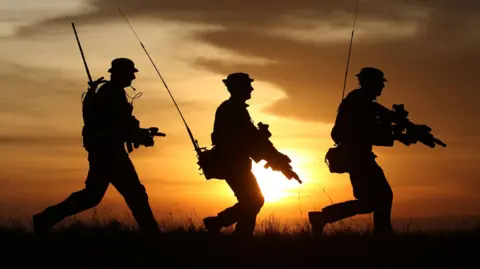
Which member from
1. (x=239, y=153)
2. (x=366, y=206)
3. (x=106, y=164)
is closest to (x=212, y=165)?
(x=239, y=153)

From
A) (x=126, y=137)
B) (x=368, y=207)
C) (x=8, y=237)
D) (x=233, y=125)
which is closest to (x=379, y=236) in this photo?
(x=368, y=207)

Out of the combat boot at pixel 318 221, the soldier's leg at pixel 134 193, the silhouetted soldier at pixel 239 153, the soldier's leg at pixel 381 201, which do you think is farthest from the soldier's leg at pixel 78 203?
the soldier's leg at pixel 381 201

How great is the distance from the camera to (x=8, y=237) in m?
13.1

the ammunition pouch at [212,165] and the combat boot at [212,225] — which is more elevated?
the ammunition pouch at [212,165]

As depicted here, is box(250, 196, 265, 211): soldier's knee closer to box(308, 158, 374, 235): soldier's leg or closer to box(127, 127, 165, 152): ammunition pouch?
box(308, 158, 374, 235): soldier's leg

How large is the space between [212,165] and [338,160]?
2.13 metres

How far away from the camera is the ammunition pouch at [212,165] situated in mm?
13805

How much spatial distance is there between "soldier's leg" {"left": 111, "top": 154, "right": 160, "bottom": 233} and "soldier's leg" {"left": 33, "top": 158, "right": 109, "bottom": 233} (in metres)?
0.25

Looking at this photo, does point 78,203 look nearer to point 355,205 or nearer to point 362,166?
point 355,205

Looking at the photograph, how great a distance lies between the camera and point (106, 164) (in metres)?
13.7

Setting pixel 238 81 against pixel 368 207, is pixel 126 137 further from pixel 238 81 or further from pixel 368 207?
pixel 368 207

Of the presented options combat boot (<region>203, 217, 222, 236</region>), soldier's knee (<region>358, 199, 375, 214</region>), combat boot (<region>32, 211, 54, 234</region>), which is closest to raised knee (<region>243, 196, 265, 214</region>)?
combat boot (<region>203, 217, 222, 236</region>)

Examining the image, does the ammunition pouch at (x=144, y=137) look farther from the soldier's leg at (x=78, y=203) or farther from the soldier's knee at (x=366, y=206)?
the soldier's knee at (x=366, y=206)

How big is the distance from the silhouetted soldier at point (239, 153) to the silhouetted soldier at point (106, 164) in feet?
4.37
